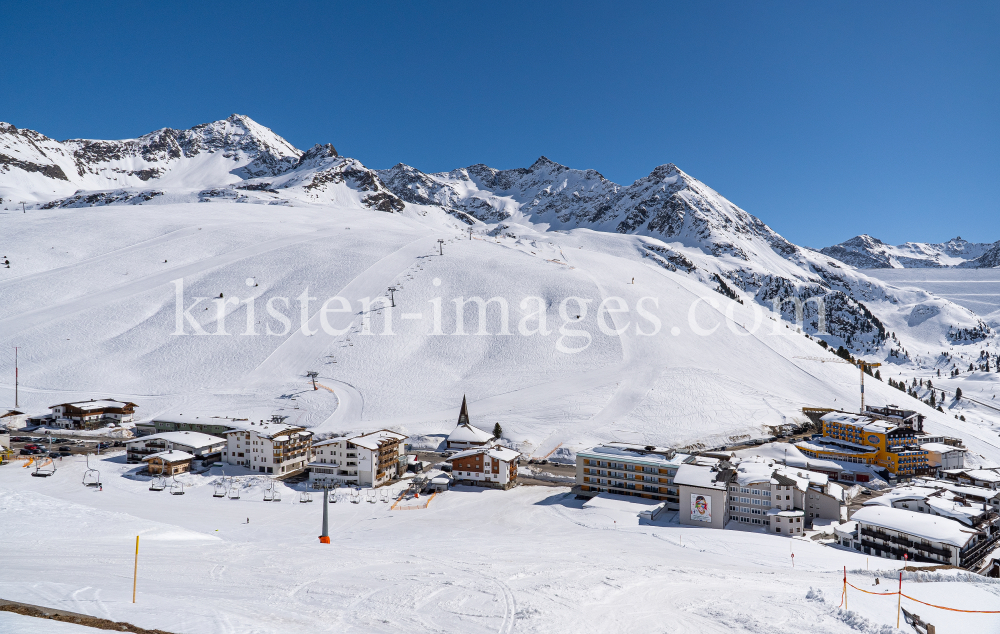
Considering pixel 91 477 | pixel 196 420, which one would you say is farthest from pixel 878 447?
pixel 91 477

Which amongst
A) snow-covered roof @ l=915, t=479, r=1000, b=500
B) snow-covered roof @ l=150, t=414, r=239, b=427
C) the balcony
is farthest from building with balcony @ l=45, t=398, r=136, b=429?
snow-covered roof @ l=915, t=479, r=1000, b=500

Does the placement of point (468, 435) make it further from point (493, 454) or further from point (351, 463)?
point (351, 463)

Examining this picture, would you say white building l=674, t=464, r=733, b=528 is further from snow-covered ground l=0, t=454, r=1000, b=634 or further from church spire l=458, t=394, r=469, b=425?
church spire l=458, t=394, r=469, b=425

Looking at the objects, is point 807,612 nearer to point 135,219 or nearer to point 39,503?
point 39,503

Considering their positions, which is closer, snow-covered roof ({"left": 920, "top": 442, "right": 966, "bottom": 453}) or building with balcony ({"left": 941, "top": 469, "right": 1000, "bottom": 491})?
building with balcony ({"left": 941, "top": 469, "right": 1000, "bottom": 491})

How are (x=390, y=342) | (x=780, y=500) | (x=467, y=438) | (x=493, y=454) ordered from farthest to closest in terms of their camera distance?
(x=390, y=342), (x=467, y=438), (x=493, y=454), (x=780, y=500)

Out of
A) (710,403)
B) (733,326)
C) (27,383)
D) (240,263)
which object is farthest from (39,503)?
(733,326)

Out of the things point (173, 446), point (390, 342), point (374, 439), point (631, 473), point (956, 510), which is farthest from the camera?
point (390, 342)
